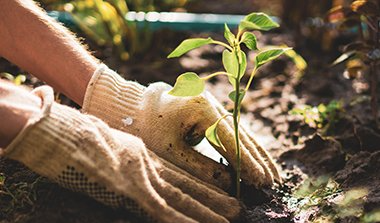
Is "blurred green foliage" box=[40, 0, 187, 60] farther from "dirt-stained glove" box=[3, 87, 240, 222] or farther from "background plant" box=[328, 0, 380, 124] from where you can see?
"dirt-stained glove" box=[3, 87, 240, 222]

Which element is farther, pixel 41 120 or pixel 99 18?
pixel 99 18

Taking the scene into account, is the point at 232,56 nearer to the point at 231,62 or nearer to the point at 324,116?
the point at 231,62

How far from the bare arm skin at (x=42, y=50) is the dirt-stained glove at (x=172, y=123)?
69 millimetres

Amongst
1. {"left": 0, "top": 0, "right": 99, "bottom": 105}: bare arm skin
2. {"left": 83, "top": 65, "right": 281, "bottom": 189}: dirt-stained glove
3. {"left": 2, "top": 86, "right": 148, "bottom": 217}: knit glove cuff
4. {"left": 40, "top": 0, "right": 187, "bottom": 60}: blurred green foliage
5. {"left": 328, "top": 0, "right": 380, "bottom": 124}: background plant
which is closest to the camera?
{"left": 2, "top": 86, "right": 148, "bottom": 217}: knit glove cuff

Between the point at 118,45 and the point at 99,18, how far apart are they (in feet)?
0.55

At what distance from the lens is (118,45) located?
2990mm

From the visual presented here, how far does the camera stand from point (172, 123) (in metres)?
1.74

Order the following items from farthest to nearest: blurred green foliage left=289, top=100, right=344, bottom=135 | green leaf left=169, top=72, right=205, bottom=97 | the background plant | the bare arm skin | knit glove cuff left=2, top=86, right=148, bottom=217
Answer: blurred green foliage left=289, top=100, right=344, bottom=135 → the background plant → the bare arm skin → green leaf left=169, top=72, right=205, bottom=97 → knit glove cuff left=2, top=86, right=148, bottom=217

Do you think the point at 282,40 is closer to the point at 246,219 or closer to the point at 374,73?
the point at 374,73

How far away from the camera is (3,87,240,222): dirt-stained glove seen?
1409 mm

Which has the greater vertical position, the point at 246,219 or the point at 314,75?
the point at 314,75

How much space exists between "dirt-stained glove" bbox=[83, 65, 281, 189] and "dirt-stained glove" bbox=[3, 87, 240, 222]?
0.23 meters

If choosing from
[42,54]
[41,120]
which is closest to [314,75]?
[42,54]

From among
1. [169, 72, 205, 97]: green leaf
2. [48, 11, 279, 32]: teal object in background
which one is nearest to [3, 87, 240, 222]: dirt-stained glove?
[169, 72, 205, 97]: green leaf
